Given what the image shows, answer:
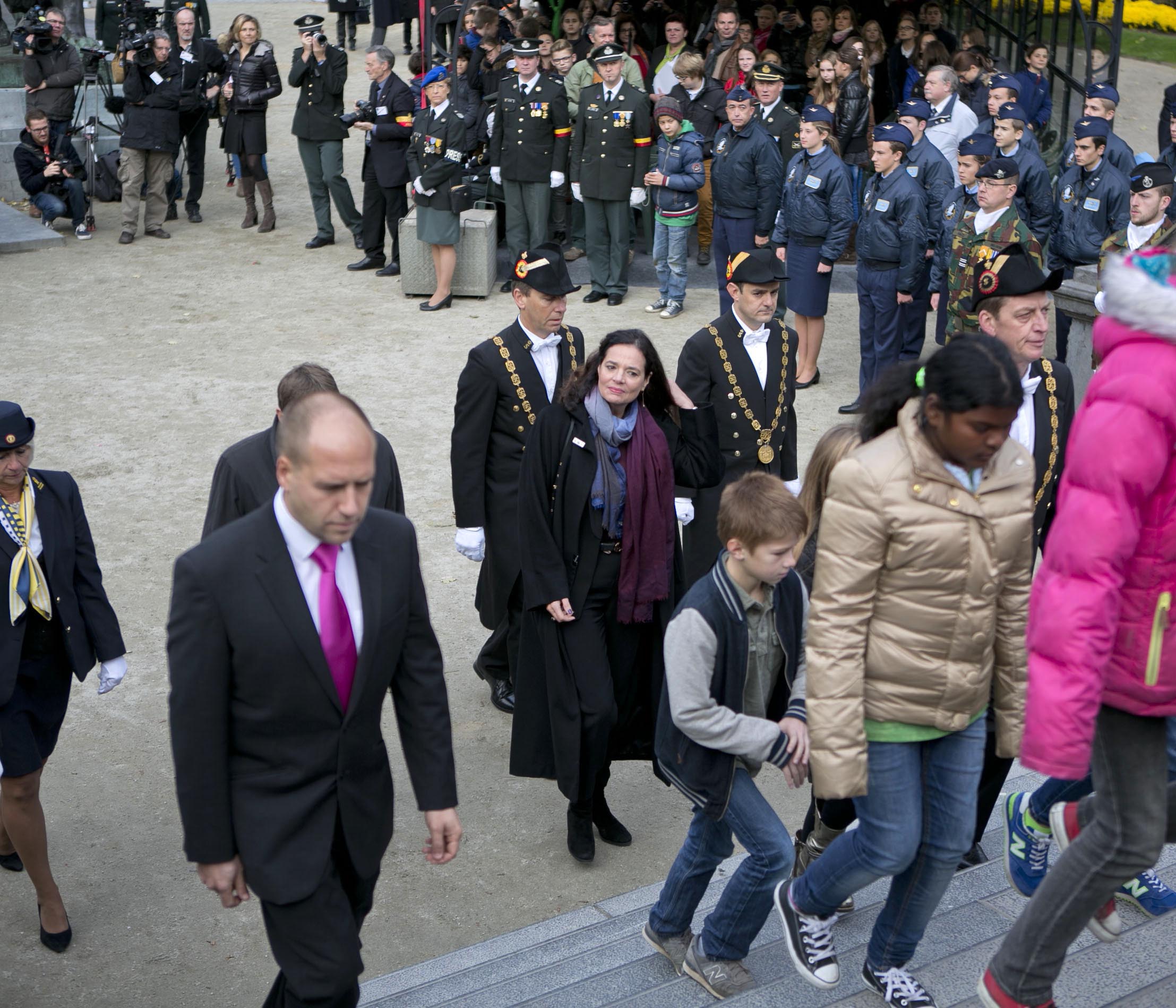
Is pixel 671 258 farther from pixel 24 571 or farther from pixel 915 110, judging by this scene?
pixel 24 571

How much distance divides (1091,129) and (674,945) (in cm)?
760

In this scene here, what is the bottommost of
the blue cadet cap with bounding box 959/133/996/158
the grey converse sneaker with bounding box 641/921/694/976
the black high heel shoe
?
the black high heel shoe

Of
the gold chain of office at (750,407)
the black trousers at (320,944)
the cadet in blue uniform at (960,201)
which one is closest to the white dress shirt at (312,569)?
the black trousers at (320,944)

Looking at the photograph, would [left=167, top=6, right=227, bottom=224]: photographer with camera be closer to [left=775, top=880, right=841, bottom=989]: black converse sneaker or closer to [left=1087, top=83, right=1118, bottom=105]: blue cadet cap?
[left=1087, top=83, right=1118, bottom=105]: blue cadet cap

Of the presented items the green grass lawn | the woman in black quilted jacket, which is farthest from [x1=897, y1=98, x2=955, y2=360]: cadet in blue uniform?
the green grass lawn

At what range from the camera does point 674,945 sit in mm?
4020

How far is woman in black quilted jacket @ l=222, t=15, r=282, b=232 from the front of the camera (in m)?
14.3

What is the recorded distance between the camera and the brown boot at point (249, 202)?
1490 cm

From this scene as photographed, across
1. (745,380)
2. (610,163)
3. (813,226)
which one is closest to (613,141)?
(610,163)

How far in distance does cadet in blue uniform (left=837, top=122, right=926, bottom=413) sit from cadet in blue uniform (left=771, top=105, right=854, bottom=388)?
0.35m

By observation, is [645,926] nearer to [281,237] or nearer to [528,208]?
[528,208]

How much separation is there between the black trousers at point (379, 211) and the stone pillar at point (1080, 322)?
6661 mm

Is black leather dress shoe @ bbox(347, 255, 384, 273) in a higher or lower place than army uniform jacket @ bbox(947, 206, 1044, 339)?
lower

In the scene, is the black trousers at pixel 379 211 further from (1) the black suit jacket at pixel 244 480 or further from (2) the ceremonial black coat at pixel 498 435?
(1) the black suit jacket at pixel 244 480
